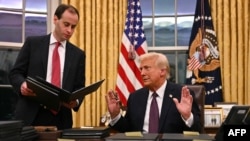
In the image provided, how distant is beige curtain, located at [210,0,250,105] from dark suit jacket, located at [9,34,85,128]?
248cm

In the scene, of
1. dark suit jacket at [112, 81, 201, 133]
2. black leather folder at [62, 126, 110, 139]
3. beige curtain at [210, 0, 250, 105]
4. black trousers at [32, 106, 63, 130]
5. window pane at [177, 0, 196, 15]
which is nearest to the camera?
black leather folder at [62, 126, 110, 139]

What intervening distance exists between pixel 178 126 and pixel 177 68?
8.26ft

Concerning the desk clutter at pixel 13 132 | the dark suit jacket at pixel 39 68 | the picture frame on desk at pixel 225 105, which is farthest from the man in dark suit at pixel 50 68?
the picture frame on desk at pixel 225 105

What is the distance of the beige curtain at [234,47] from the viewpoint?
474cm

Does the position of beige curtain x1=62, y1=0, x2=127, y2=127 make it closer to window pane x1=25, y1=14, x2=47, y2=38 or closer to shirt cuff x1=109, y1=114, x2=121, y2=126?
window pane x1=25, y1=14, x2=47, y2=38

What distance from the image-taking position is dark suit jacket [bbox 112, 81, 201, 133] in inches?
110

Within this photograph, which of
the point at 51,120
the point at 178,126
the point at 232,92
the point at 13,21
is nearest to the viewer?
the point at 51,120

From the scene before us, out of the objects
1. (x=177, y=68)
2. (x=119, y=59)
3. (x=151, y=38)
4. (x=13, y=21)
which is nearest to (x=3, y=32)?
(x=13, y=21)

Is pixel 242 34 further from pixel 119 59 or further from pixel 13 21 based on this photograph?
pixel 13 21

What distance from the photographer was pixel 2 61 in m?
4.98

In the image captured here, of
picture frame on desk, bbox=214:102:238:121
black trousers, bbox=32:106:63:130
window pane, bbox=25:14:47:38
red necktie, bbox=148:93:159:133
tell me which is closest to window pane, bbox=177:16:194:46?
picture frame on desk, bbox=214:102:238:121

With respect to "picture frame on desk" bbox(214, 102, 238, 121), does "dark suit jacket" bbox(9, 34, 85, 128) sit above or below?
above

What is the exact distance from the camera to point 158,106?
115 inches

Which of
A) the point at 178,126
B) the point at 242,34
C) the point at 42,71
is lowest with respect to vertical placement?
the point at 178,126
